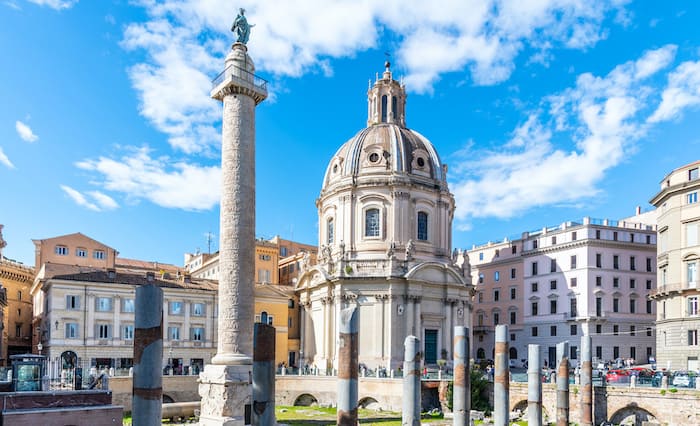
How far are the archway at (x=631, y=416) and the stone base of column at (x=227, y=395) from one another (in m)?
19.3

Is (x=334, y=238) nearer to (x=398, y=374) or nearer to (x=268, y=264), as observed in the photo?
(x=268, y=264)

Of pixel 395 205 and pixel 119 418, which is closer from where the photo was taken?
pixel 119 418

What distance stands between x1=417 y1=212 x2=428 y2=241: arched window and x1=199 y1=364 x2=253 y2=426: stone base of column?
1071 inches

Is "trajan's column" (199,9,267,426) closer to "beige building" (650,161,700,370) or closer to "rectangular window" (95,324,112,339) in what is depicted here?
"rectangular window" (95,324,112,339)

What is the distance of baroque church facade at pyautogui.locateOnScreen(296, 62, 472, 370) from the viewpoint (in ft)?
160

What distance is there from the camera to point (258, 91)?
29234mm

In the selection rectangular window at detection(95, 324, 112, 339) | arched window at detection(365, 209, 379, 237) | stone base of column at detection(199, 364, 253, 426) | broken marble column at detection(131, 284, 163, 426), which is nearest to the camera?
broken marble column at detection(131, 284, 163, 426)

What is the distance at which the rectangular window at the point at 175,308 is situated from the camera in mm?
49344

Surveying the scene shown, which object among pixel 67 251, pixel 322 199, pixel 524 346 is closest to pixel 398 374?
pixel 322 199

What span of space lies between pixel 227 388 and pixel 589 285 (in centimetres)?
3815

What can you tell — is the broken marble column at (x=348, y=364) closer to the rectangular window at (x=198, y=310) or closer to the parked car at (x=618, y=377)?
the parked car at (x=618, y=377)

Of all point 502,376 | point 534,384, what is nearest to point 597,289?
point 534,384

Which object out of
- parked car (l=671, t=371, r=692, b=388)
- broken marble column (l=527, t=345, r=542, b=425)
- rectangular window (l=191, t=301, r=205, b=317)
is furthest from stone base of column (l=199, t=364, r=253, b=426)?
rectangular window (l=191, t=301, r=205, b=317)

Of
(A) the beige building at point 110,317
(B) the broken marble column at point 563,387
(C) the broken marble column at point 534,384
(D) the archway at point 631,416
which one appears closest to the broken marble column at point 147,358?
(C) the broken marble column at point 534,384
